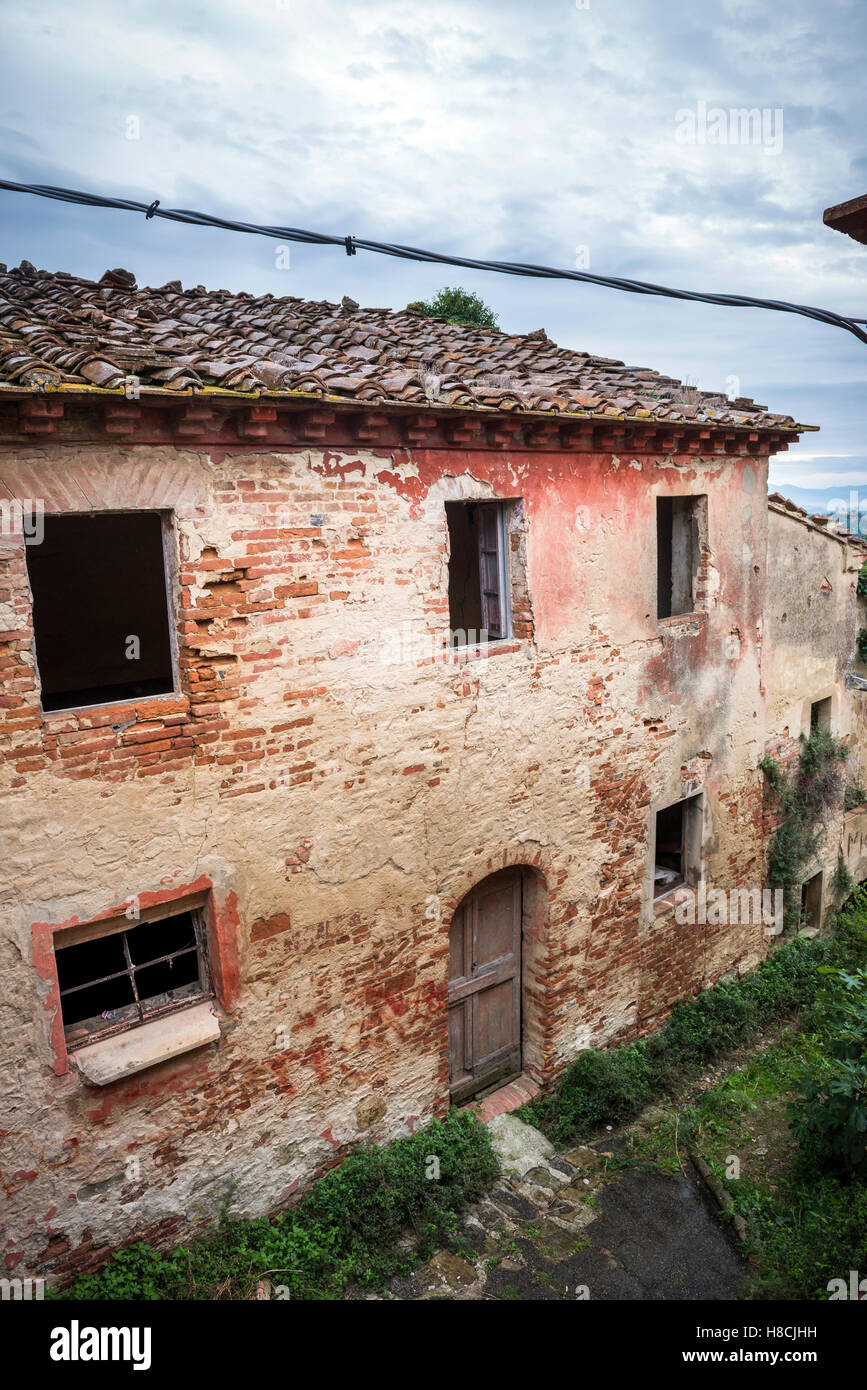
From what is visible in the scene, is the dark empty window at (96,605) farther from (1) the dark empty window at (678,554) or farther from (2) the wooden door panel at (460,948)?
(1) the dark empty window at (678,554)

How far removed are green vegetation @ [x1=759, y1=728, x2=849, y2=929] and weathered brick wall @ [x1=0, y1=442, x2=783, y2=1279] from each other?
2784 millimetres

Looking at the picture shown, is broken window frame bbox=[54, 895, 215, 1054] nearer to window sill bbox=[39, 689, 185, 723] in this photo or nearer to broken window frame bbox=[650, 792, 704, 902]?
window sill bbox=[39, 689, 185, 723]

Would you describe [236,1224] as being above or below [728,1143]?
above

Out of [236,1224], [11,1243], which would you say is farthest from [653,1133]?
[11,1243]

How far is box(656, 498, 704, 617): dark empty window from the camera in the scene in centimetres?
893

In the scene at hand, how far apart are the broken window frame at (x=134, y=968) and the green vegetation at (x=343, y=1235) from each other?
1.36 meters

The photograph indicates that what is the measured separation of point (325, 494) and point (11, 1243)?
4889mm

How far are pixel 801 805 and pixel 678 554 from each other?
403cm

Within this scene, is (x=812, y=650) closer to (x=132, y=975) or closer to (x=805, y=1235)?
(x=805, y=1235)

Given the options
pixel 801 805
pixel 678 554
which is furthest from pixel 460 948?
pixel 801 805

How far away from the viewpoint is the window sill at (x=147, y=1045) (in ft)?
16.7

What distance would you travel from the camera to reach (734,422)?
8484 mm

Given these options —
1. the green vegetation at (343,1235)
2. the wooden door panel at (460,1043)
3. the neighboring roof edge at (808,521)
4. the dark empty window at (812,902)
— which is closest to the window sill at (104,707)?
the green vegetation at (343,1235)
